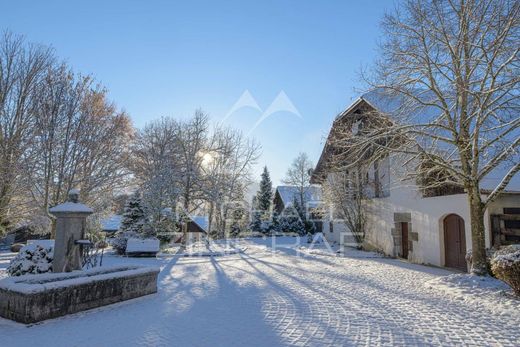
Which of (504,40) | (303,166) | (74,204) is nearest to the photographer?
(74,204)

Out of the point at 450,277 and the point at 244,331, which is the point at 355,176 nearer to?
the point at 450,277

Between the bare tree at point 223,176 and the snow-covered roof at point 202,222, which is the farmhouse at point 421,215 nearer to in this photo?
the bare tree at point 223,176

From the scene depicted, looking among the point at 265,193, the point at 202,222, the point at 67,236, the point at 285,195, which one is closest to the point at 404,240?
the point at 67,236

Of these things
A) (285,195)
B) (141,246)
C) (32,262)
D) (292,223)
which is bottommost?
(141,246)

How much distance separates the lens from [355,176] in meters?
18.7

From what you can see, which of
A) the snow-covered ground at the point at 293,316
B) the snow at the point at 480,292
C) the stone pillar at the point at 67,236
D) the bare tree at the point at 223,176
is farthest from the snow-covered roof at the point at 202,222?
the snow at the point at 480,292

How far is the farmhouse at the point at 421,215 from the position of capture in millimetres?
10969

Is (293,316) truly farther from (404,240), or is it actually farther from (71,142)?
(71,142)

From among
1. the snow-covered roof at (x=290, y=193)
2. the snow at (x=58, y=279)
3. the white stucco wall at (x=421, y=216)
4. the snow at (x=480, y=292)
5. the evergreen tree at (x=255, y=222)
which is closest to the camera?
the snow at (x=58, y=279)

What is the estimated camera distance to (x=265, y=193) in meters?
40.3

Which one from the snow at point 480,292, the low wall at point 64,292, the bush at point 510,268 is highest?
the bush at point 510,268

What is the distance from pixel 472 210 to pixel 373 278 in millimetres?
3324

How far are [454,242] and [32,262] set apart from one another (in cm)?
1302

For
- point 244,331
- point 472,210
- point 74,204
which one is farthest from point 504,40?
point 74,204
